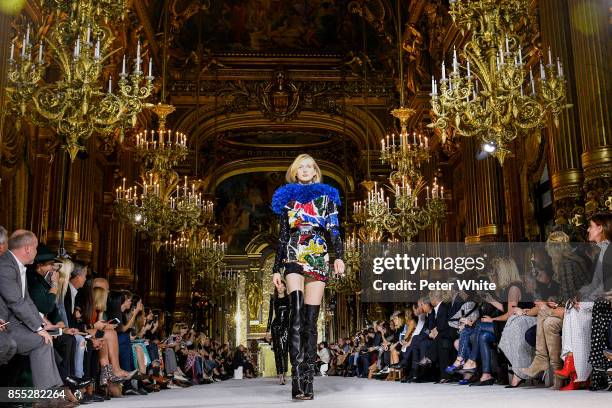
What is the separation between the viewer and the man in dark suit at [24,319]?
4164 mm

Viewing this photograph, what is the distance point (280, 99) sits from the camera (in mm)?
19312

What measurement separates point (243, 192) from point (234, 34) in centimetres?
1190

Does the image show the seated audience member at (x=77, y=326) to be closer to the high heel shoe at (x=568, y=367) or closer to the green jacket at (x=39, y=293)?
the green jacket at (x=39, y=293)

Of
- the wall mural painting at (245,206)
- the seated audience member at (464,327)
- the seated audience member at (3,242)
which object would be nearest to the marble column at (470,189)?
the seated audience member at (464,327)

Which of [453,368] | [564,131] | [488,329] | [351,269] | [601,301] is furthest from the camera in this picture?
[351,269]

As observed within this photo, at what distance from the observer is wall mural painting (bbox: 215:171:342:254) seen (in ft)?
96.9

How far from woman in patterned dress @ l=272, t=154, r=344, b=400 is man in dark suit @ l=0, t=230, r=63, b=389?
62.9 inches

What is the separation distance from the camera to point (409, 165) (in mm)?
11094

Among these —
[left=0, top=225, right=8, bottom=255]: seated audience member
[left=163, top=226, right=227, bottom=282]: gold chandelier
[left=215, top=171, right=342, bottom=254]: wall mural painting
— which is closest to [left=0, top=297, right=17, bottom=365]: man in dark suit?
[left=0, top=225, right=8, bottom=255]: seated audience member

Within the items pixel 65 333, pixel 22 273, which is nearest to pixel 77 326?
pixel 65 333

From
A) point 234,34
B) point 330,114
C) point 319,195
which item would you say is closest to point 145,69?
point 234,34

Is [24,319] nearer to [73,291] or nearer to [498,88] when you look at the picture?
[73,291]

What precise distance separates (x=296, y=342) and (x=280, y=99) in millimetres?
15113

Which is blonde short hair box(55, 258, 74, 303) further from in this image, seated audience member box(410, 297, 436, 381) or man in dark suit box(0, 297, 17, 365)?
seated audience member box(410, 297, 436, 381)
